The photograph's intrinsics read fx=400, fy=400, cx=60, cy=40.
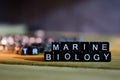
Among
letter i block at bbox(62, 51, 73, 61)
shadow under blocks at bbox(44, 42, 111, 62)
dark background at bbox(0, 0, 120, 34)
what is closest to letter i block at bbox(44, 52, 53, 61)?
shadow under blocks at bbox(44, 42, 111, 62)

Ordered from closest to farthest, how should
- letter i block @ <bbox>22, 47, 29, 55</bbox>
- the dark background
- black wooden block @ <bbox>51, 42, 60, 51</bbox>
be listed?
black wooden block @ <bbox>51, 42, 60, 51</bbox> → letter i block @ <bbox>22, 47, 29, 55</bbox> → the dark background

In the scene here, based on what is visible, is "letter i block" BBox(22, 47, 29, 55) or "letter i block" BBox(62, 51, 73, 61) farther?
"letter i block" BBox(22, 47, 29, 55)

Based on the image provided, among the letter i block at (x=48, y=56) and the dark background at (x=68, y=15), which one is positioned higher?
the dark background at (x=68, y=15)

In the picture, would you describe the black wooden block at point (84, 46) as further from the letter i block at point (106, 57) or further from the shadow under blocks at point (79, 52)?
the letter i block at point (106, 57)

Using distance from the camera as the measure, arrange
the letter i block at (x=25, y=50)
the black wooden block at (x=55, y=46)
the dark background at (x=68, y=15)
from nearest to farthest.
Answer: the black wooden block at (x=55, y=46) → the letter i block at (x=25, y=50) → the dark background at (x=68, y=15)

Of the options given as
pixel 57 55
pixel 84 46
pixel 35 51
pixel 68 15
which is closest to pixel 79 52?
pixel 84 46

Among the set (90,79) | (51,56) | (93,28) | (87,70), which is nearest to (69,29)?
(93,28)

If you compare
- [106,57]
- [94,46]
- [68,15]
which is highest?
[68,15]

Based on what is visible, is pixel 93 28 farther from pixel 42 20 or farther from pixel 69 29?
pixel 42 20

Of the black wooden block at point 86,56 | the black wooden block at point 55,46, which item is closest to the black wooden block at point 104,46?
the black wooden block at point 86,56

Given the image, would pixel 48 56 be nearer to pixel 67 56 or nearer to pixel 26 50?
pixel 67 56

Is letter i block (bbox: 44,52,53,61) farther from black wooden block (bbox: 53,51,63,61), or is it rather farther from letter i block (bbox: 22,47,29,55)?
letter i block (bbox: 22,47,29,55)
